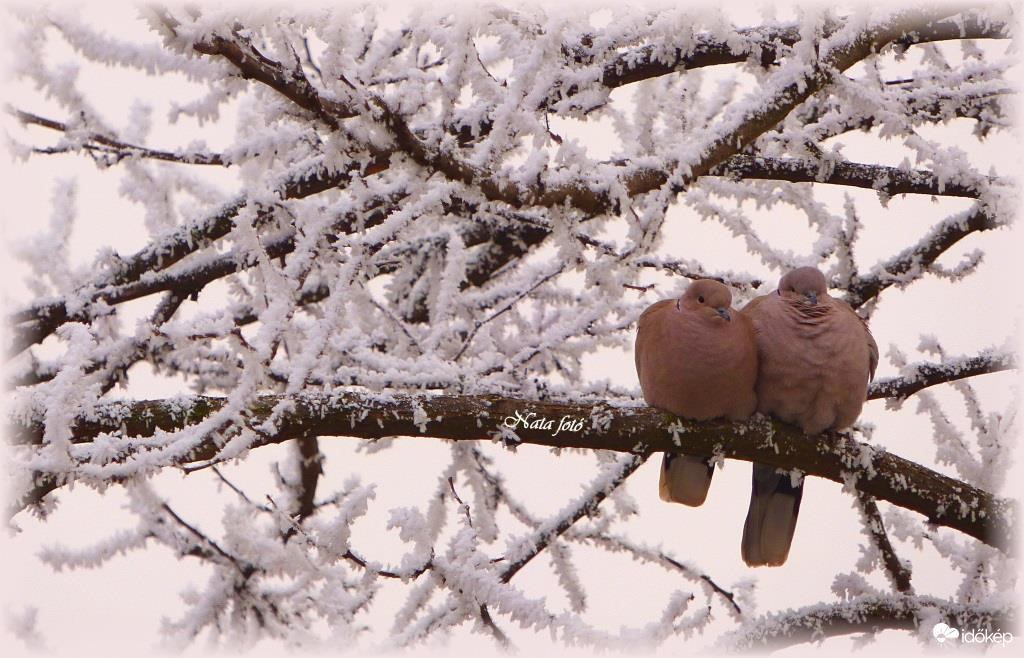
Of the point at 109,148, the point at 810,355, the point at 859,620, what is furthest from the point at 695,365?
the point at 109,148

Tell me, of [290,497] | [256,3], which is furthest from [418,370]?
[290,497]

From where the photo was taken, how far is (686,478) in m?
3.03

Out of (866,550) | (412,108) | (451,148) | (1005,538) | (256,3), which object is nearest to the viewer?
(256,3)

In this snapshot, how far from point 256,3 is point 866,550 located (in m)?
2.49

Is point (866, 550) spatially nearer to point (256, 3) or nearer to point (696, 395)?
point (696, 395)

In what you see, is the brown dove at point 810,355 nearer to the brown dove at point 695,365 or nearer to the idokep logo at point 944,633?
the brown dove at point 695,365

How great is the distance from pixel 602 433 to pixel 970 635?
1.26 metres

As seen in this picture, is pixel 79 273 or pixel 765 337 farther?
pixel 79 273

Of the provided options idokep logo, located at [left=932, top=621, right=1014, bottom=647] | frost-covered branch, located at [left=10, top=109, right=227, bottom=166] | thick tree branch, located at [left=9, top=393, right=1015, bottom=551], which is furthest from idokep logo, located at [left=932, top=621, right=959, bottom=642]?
frost-covered branch, located at [left=10, top=109, right=227, bottom=166]

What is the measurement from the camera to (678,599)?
2.75m

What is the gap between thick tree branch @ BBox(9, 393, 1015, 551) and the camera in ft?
7.69

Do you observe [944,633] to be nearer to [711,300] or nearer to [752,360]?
[752,360]

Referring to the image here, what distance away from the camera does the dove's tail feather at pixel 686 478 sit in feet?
9.92

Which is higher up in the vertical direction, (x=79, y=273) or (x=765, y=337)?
(x=79, y=273)
